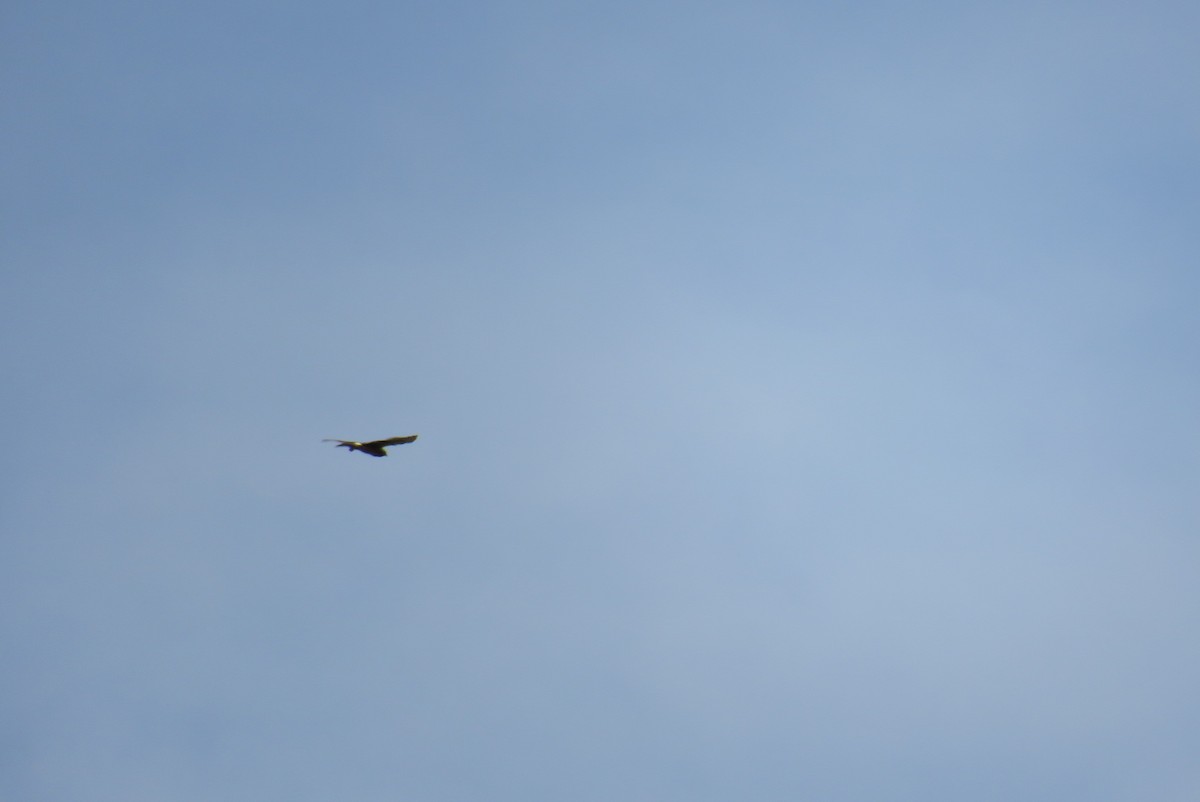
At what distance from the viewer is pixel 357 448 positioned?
23.8 m
